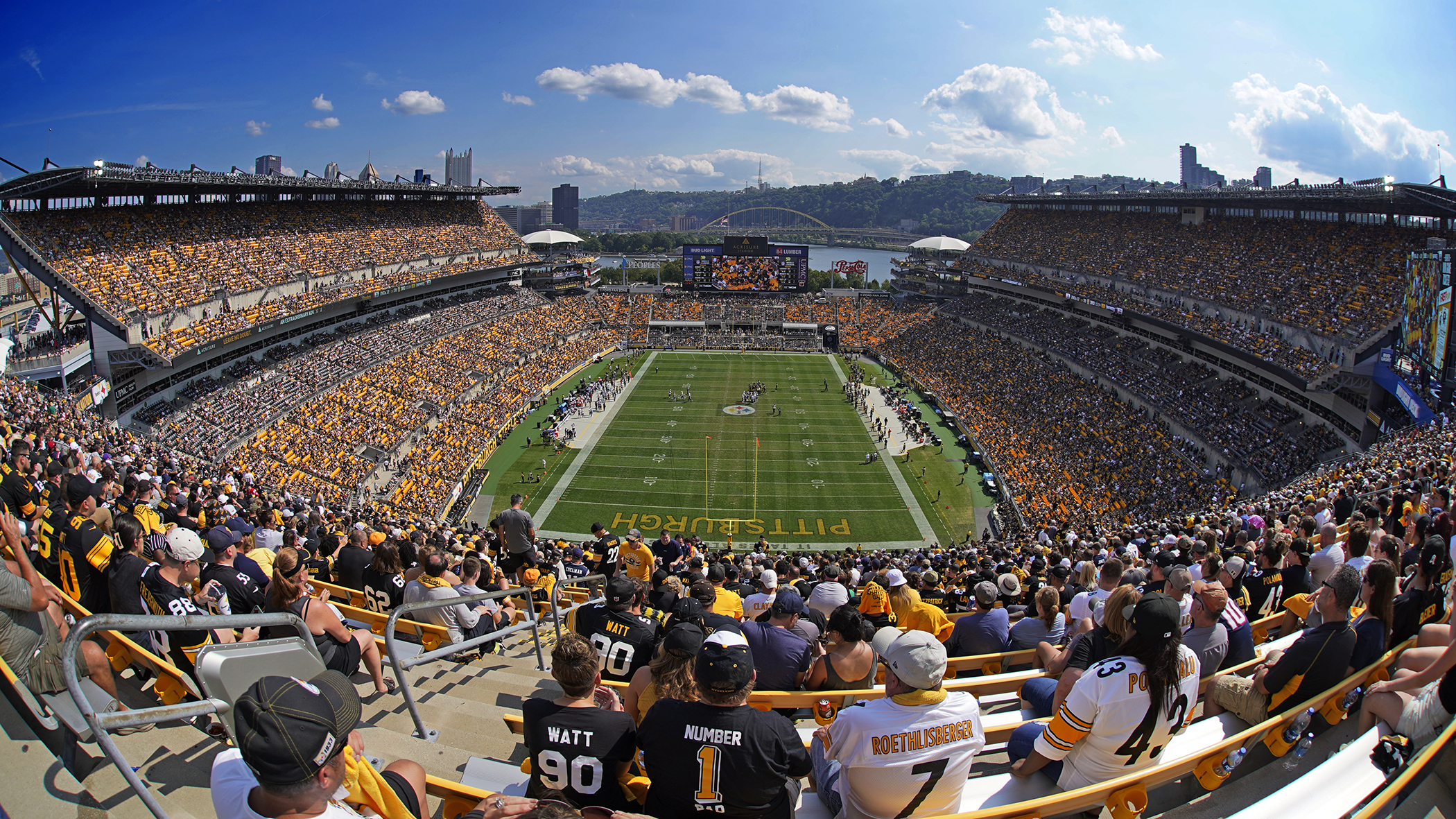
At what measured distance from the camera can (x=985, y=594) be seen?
7.29 meters

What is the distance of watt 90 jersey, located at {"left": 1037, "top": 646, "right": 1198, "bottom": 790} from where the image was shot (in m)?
3.57

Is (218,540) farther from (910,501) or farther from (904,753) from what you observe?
(910,501)

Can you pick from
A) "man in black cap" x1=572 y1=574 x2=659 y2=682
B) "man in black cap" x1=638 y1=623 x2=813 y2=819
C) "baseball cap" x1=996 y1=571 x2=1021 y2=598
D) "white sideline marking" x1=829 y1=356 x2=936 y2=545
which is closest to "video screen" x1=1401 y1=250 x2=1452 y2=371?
"white sideline marking" x1=829 y1=356 x2=936 y2=545

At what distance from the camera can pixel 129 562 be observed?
570 centimetres

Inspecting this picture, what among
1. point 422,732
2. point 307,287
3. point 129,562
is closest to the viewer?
point 422,732

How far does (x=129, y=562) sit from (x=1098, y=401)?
129ft

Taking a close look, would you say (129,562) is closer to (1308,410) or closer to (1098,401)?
(1308,410)

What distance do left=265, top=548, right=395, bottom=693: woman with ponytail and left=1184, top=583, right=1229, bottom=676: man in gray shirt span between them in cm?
592

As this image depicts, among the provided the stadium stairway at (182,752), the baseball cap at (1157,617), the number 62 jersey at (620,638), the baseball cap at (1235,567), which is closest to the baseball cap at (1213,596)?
the baseball cap at (1157,617)

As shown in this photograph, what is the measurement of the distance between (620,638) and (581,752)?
2.21 metres

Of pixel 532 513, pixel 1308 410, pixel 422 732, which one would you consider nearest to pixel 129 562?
pixel 422 732

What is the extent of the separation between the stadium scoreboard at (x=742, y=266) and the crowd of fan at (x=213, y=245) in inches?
817

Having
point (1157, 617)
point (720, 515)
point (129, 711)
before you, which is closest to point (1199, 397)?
point (720, 515)

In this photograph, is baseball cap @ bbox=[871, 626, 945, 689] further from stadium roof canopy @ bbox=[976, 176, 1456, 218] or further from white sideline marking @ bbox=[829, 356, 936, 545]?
stadium roof canopy @ bbox=[976, 176, 1456, 218]
